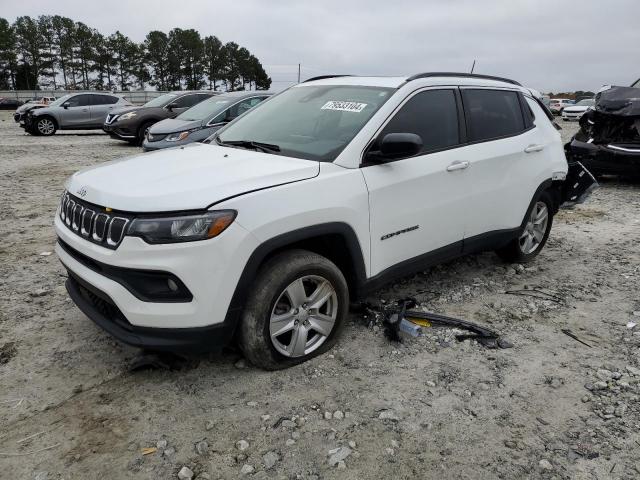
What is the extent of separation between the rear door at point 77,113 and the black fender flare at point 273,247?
16848 millimetres

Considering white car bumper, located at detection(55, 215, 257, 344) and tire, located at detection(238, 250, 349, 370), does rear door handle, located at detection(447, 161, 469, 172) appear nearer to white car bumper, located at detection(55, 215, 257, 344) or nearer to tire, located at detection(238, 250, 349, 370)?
tire, located at detection(238, 250, 349, 370)

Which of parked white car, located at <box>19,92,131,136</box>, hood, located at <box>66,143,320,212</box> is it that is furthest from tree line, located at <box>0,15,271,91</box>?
hood, located at <box>66,143,320,212</box>

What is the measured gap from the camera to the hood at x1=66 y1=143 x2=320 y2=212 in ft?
8.46

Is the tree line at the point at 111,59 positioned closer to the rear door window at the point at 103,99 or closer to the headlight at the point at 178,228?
the rear door window at the point at 103,99

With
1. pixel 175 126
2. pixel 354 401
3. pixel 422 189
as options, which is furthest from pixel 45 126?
pixel 354 401

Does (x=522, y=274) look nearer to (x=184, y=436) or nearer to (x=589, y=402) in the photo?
(x=589, y=402)

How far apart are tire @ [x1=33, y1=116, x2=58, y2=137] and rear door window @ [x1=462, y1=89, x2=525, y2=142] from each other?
Result: 1662 centimetres

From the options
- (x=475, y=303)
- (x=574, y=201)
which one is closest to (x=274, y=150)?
(x=475, y=303)

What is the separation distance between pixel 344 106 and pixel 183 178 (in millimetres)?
1318

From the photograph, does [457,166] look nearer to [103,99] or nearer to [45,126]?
[103,99]

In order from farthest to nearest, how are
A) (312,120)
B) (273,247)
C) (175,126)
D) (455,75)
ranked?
(175,126)
(455,75)
(312,120)
(273,247)

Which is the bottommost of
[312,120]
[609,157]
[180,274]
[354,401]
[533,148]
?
[354,401]

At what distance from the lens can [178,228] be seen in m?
2.51

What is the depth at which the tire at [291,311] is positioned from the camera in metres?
2.78
